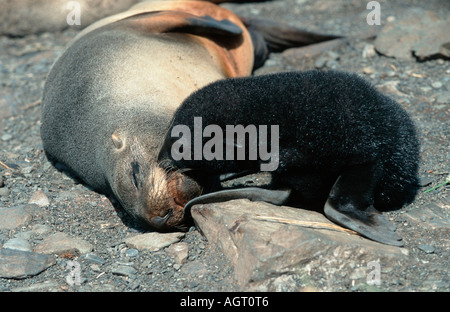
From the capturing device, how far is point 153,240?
3.53m

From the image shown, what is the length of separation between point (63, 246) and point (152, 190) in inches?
24.0

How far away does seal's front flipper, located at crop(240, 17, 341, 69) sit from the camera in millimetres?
6246

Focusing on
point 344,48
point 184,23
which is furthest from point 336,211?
point 344,48

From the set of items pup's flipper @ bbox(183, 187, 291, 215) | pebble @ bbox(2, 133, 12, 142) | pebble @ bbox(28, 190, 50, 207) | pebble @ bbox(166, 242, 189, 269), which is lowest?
pebble @ bbox(2, 133, 12, 142)

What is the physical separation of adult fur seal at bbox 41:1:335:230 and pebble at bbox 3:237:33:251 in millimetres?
586

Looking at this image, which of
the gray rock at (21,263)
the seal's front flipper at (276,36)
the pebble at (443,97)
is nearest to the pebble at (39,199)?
the gray rock at (21,263)

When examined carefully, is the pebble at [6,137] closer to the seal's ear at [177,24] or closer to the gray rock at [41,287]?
the seal's ear at [177,24]

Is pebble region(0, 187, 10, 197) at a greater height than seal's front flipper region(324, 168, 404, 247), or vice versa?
seal's front flipper region(324, 168, 404, 247)

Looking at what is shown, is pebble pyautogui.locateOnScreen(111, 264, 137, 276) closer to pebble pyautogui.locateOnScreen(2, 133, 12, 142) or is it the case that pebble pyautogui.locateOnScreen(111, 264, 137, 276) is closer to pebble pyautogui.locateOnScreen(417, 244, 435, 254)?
pebble pyautogui.locateOnScreen(417, 244, 435, 254)

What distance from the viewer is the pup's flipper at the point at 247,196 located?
3.50 meters

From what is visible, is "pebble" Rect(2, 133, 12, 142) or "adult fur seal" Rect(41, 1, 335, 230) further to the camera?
"pebble" Rect(2, 133, 12, 142)

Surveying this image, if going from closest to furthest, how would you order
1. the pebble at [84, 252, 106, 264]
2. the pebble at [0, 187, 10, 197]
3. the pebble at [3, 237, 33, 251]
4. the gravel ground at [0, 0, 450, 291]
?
the gravel ground at [0, 0, 450, 291] → the pebble at [84, 252, 106, 264] → the pebble at [3, 237, 33, 251] → the pebble at [0, 187, 10, 197]

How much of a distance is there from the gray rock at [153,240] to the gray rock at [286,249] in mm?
356

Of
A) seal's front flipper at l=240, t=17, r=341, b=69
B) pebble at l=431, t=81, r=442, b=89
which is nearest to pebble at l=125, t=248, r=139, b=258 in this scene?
pebble at l=431, t=81, r=442, b=89
